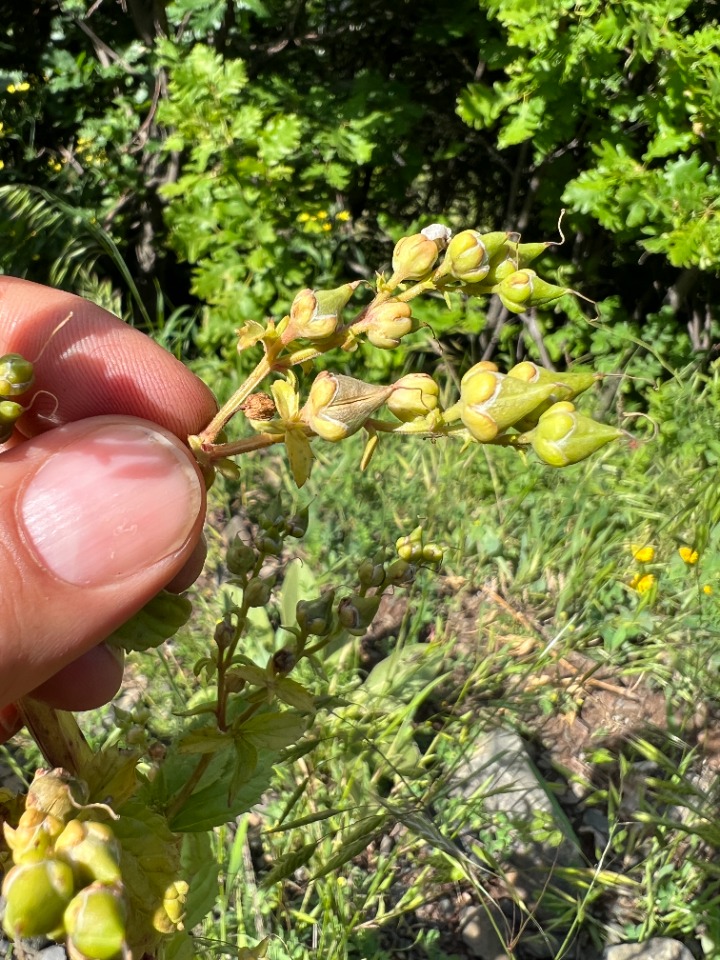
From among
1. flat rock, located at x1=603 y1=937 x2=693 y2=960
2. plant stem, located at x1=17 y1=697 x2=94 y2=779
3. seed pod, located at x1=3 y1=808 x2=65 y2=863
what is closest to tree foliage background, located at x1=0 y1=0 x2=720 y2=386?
plant stem, located at x1=17 y1=697 x2=94 y2=779

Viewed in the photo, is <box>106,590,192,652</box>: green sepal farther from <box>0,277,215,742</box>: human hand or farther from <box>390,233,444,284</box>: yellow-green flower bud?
<box>390,233,444,284</box>: yellow-green flower bud

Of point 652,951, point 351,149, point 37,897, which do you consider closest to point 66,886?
point 37,897

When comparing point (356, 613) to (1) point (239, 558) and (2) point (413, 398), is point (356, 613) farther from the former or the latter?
(2) point (413, 398)

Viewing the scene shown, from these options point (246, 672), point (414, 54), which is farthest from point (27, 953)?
point (414, 54)

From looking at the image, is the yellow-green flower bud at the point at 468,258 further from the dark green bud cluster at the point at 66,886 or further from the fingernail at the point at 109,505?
the dark green bud cluster at the point at 66,886

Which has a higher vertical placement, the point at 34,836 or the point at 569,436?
the point at 569,436

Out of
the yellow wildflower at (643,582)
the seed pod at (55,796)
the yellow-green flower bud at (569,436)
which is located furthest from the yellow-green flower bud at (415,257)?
the yellow wildflower at (643,582)
